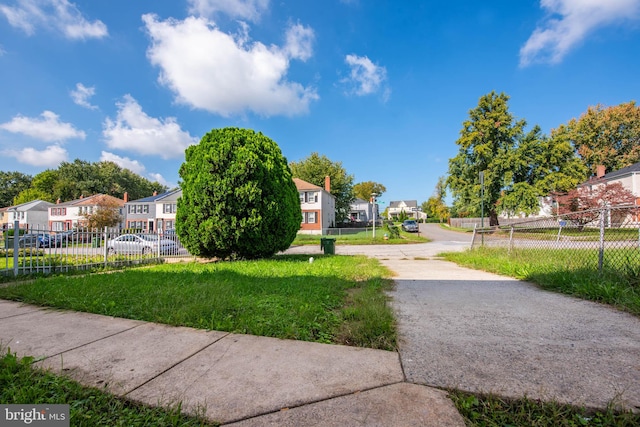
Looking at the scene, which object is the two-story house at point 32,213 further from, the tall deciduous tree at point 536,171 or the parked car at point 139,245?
the tall deciduous tree at point 536,171

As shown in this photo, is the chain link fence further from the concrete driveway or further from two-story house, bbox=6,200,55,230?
two-story house, bbox=6,200,55,230

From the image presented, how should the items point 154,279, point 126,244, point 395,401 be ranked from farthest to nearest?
point 126,244 → point 154,279 → point 395,401

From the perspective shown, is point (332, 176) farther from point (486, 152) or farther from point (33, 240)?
point (33, 240)

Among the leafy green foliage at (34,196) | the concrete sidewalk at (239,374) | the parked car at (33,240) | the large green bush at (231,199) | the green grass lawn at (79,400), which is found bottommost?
the concrete sidewalk at (239,374)

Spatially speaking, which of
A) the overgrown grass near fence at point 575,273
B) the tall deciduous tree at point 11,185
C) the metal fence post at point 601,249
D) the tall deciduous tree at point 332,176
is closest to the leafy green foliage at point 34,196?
the tall deciduous tree at point 11,185

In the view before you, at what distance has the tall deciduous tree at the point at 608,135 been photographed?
117ft

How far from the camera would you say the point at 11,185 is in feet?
216

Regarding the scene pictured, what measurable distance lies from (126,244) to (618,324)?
488 inches

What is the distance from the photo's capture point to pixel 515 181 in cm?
3038

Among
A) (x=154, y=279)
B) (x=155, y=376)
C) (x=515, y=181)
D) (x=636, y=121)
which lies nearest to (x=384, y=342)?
(x=155, y=376)

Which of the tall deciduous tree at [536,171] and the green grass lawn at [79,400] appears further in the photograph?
the tall deciduous tree at [536,171]

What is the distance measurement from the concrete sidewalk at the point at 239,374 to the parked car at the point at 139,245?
764 cm

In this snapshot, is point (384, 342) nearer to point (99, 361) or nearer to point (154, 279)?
point (99, 361)

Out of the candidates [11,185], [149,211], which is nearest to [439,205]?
[149,211]
